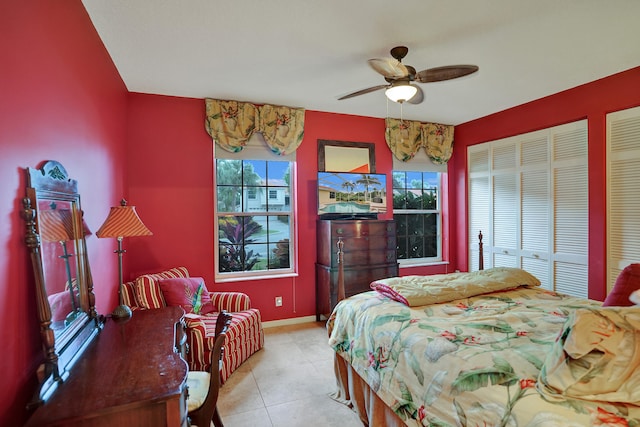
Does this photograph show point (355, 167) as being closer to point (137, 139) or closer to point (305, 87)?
point (305, 87)

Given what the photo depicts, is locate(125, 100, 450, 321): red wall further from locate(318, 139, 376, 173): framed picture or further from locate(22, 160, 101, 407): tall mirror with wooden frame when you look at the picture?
locate(22, 160, 101, 407): tall mirror with wooden frame

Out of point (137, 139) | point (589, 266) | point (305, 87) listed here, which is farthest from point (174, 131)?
point (589, 266)

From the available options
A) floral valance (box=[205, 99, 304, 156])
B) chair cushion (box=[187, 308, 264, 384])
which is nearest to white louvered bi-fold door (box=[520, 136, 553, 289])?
floral valance (box=[205, 99, 304, 156])

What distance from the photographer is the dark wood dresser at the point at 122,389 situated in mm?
1056

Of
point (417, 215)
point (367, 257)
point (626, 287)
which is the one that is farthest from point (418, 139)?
point (626, 287)

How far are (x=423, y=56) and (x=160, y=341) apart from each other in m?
2.71

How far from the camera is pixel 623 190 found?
3.07m

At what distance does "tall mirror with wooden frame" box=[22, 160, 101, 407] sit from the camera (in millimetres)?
1216

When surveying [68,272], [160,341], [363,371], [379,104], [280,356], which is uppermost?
[379,104]

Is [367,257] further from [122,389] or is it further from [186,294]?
[122,389]

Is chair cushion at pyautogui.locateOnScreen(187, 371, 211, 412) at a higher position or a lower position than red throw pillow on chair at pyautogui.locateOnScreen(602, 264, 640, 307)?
lower

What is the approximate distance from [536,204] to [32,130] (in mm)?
4437

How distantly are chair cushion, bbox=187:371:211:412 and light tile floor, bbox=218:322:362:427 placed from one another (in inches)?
20.6

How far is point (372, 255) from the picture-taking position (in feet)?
12.8
